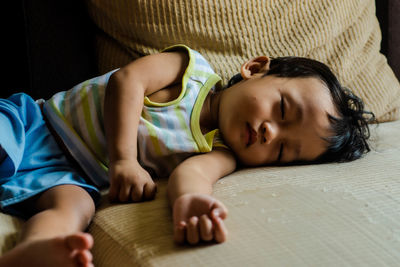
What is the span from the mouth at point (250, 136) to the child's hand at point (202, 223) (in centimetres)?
36

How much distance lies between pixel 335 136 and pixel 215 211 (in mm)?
513

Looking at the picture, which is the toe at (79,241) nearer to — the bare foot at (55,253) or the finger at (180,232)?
the bare foot at (55,253)

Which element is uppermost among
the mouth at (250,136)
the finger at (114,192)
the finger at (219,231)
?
the finger at (219,231)

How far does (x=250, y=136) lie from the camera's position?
973 mm

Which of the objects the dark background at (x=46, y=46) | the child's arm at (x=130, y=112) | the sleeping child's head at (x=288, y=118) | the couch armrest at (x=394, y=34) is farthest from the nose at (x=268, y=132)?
the couch armrest at (x=394, y=34)

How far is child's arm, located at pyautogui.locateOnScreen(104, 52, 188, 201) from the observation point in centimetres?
78

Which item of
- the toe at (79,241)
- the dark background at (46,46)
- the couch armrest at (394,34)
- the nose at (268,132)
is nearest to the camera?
the toe at (79,241)

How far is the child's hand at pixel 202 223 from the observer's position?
58 centimetres

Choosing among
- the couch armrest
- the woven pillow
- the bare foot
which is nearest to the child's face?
the woven pillow

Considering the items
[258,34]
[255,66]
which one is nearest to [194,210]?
[255,66]

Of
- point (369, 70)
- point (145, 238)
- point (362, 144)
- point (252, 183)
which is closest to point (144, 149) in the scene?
point (252, 183)

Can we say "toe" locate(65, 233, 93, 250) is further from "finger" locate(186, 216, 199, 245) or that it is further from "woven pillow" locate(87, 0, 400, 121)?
"woven pillow" locate(87, 0, 400, 121)

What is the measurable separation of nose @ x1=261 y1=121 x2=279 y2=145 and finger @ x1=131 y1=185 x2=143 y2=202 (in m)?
0.30

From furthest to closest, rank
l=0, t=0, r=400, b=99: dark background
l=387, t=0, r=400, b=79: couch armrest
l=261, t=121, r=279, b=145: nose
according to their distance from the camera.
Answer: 1. l=387, t=0, r=400, b=79: couch armrest
2. l=0, t=0, r=400, b=99: dark background
3. l=261, t=121, r=279, b=145: nose
